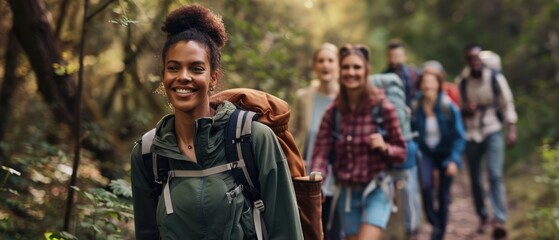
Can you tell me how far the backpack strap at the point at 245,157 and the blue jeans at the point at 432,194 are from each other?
229 inches

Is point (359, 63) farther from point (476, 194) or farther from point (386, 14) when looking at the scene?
point (386, 14)

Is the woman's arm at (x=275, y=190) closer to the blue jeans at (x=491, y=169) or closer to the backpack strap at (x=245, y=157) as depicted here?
the backpack strap at (x=245, y=157)

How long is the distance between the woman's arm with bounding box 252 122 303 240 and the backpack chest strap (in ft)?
0.38

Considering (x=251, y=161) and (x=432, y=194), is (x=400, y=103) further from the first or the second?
(x=251, y=161)

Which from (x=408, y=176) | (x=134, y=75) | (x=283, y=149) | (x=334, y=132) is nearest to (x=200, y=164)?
(x=283, y=149)

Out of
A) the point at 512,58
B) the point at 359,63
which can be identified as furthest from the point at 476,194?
the point at 512,58

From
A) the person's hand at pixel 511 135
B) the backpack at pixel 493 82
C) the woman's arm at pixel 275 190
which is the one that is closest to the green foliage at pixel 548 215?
the person's hand at pixel 511 135

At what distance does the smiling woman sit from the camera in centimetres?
339

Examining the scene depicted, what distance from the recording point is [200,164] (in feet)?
11.3

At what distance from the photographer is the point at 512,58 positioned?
56.1 feet

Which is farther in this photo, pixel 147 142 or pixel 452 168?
pixel 452 168

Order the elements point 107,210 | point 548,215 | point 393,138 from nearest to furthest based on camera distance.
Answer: point 107,210 → point 393,138 → point 548,215

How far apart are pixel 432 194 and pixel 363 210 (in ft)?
Answer: 9.51

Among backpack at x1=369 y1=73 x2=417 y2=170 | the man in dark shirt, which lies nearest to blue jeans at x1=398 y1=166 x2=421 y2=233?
the man in dark shirt
